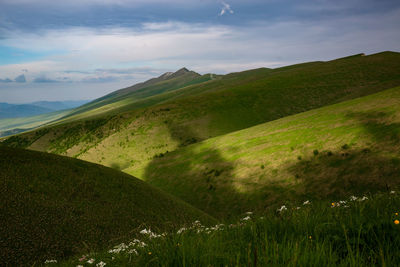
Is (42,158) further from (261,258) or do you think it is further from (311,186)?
(311,186)

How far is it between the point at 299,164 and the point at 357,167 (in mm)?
5566

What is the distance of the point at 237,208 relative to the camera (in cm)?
2398

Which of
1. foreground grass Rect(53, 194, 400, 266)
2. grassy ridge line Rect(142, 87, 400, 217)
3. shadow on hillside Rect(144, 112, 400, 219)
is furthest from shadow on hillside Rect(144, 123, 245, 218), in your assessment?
foreground grass Rect(53, 194, 400, 266)

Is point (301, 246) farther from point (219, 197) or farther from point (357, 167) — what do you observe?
point (219, 197)

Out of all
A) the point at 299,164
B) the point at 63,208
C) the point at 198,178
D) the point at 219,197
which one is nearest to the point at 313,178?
the point at 299,164

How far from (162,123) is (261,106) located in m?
26.7

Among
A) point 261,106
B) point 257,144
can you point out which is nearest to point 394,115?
point 257,144

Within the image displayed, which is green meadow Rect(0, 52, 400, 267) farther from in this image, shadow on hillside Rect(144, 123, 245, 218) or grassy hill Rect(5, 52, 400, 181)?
grassy hill Rect(5, 52, 400, 181)

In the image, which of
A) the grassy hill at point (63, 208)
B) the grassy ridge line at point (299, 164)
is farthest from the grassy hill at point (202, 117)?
the grassy hill at point (63, 208)

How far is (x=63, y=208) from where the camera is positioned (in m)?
11.5

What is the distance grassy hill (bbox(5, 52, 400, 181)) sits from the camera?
60062 mm

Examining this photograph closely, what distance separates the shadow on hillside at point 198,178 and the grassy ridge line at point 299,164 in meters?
0.11

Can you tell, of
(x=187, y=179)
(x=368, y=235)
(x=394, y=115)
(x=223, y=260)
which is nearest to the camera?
(x=223, y=260)

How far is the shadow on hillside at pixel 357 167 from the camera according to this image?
18.0m
